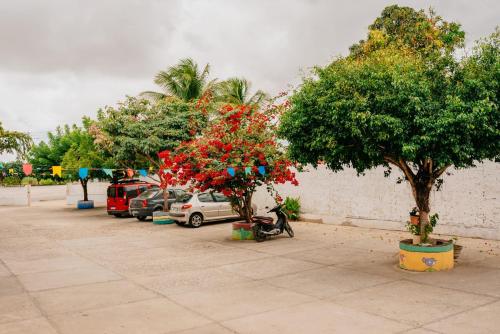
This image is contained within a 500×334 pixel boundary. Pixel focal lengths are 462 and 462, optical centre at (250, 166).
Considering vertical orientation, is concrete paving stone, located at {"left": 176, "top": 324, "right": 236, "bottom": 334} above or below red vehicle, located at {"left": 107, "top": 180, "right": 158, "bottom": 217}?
below

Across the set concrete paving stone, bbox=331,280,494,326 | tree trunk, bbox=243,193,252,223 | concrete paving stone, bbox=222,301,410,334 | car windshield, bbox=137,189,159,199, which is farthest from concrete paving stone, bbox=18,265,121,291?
car windshield, bbox=137,189,159,199

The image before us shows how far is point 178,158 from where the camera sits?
49.2 ft

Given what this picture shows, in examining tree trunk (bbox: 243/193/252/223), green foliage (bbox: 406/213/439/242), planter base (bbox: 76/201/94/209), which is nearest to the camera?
green foliage (bbox: 406/213/439/242)

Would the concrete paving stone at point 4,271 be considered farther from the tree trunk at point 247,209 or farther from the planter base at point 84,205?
the planter base at point 84,205

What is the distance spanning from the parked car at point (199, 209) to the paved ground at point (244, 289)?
13.8 feet

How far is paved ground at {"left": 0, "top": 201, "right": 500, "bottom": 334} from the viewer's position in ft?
21.7

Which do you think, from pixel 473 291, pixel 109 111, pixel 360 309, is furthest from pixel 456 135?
pixel 109 111

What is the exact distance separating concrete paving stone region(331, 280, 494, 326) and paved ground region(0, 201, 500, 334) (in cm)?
2

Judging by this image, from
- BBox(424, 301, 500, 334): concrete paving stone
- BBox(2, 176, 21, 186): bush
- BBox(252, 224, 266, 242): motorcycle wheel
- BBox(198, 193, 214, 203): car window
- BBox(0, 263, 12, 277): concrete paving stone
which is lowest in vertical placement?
BBox(0, 263, 12, 277): concrete paving stone

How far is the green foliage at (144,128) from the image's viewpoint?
70.3 feet

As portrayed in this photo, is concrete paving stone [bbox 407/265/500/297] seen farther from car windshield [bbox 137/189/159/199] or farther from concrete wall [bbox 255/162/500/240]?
car windshield [bbox 137/189/159/199]

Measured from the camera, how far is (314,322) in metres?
6.54

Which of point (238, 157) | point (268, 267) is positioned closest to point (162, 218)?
point (238, 157)

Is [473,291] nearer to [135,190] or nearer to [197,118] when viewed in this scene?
[197,118]
